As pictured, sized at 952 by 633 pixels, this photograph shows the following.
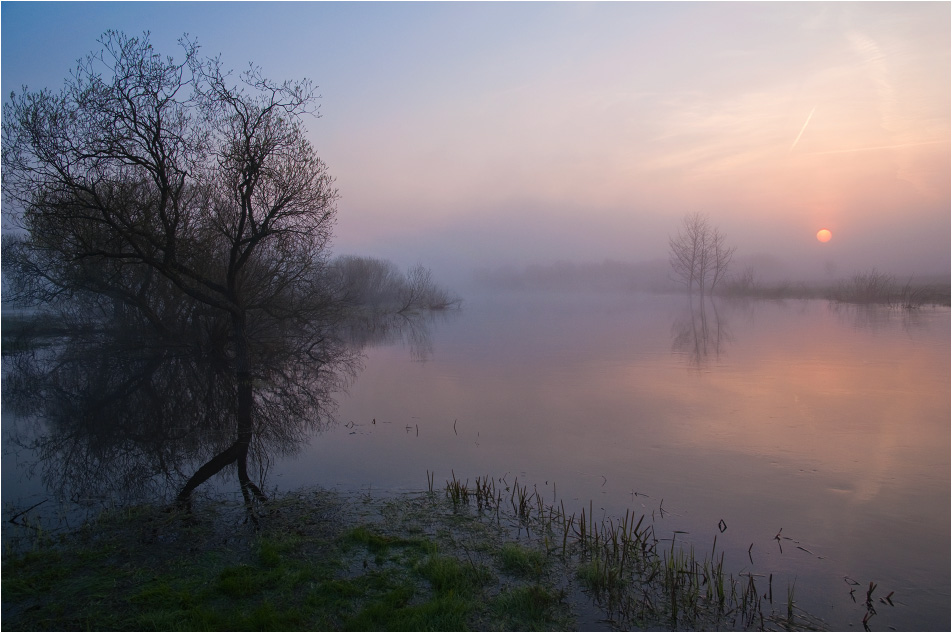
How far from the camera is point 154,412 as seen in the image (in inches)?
413

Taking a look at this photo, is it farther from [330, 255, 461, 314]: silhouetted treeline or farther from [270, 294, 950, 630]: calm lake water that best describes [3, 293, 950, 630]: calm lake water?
[330, 255, 461, 314]: silhouetted treeline

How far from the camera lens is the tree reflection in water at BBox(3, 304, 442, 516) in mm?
7070

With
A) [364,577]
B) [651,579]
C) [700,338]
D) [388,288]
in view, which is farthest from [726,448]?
[388,288]

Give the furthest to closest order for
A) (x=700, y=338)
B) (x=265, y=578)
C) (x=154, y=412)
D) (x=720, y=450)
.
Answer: (x=700, y=338) → (x=154, y=412) → (x=720, y=450) → (x=265, y=578)

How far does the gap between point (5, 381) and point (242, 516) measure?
516 inches

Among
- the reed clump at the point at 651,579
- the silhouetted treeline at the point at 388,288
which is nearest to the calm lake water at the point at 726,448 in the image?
Result: the reed clump at the point at 651,579

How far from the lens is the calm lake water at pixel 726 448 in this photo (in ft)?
15.9

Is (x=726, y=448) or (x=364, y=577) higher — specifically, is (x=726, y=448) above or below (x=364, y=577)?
below

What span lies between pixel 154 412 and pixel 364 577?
26.3 ft

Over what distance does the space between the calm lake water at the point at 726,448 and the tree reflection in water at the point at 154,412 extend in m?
0.84

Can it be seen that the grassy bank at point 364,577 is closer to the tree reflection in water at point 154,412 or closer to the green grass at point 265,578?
the green grass at point 265,578

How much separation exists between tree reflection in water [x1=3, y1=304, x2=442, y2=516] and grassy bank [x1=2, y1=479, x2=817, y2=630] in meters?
1.07

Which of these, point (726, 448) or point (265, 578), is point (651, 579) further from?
point (726, 448)

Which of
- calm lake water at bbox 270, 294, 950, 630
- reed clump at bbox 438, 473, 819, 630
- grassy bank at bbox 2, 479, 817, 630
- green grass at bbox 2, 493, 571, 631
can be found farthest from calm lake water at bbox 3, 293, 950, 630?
green grass at bbox 2, 493, 571, 631
